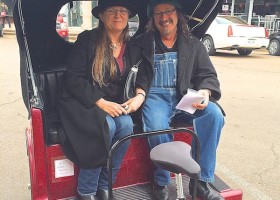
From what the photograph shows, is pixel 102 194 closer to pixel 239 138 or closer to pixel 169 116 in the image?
pixel 169 116

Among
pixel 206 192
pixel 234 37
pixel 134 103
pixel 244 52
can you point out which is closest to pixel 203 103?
pixel 134 103

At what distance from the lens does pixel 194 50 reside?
269 cm

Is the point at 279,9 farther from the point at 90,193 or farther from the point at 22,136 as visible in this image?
the point at 90,193

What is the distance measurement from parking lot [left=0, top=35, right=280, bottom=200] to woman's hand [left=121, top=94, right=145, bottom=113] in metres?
1.30

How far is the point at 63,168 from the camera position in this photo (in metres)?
2.30

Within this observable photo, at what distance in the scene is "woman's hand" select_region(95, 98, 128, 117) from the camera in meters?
2.34

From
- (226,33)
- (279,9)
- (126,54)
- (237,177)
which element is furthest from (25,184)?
(279,9)

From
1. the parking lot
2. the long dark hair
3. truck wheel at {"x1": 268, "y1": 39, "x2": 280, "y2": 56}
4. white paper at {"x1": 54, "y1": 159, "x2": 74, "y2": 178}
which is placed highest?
the long dark hair

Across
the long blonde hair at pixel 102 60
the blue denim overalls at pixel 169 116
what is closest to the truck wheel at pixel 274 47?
the blue denim overalls at pixel 169 116

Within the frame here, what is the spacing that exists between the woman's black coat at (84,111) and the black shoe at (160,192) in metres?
0.45

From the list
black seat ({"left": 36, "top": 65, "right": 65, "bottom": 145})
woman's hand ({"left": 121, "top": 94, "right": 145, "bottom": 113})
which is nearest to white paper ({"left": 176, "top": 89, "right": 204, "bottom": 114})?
woman's hand ({"left": 121, "top": 94, "right": 145, "bottom": 113})

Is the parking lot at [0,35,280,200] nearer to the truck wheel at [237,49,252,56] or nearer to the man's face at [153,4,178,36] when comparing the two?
the man's face at [153,4,178,36]

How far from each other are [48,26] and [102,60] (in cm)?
80

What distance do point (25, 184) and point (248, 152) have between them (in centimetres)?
237
